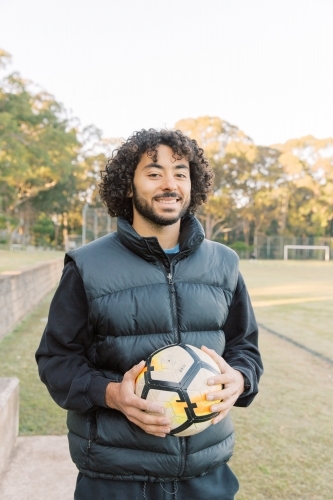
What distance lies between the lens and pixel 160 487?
1.88 m

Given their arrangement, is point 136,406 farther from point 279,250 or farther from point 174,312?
point 279,250

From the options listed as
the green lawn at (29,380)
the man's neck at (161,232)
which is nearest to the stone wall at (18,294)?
the green lawn at (29,380)

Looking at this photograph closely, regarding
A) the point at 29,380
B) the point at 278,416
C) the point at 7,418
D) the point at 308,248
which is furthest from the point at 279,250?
the point at 7,418

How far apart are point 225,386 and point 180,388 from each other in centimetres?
16

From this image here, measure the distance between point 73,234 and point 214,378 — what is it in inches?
2257

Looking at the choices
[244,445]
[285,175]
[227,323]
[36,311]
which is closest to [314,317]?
[36,311]

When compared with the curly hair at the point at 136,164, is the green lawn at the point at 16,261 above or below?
below

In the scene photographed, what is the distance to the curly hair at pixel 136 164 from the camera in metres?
2.09

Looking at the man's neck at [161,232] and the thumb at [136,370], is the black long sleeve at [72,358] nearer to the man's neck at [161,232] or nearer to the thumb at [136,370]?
the thumb at [136,370]

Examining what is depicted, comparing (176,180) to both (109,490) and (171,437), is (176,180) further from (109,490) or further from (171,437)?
(109,490)

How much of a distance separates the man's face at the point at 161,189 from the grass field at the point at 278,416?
2128 mm

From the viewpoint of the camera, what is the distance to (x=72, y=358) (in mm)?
1919

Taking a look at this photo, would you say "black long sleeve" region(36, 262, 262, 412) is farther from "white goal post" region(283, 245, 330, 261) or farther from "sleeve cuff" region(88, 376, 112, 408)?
"white goal post" region(283, 245, 330, 261)

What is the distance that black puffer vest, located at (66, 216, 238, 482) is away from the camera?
1846 millimetres
